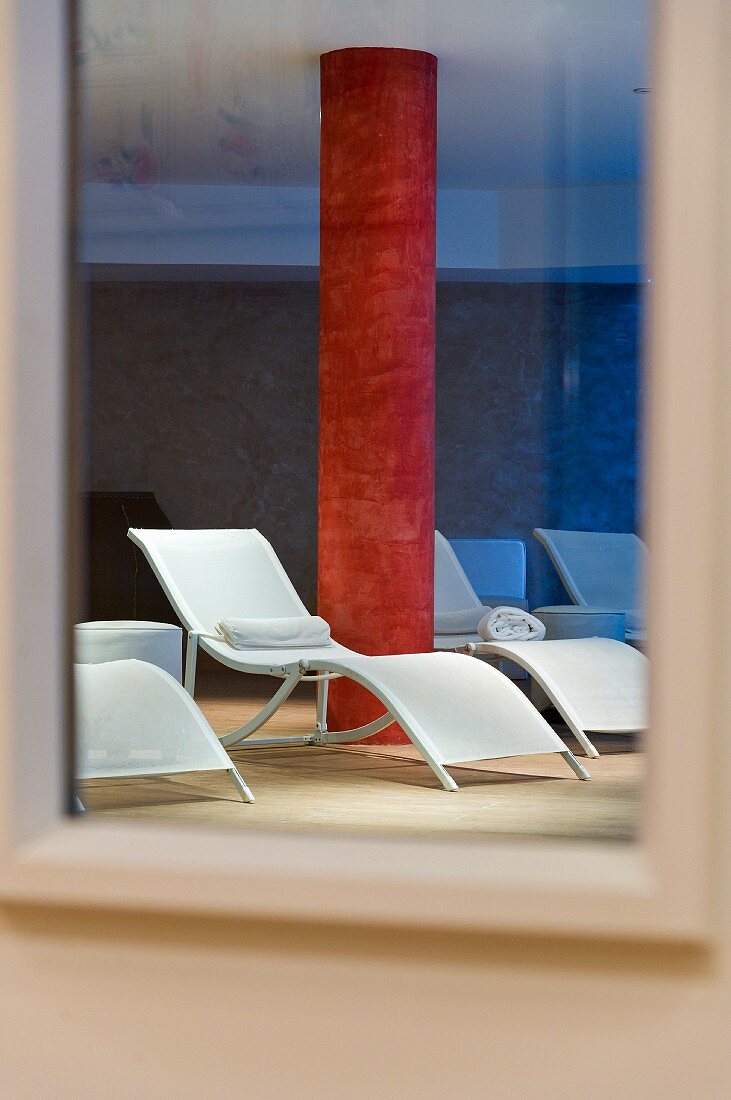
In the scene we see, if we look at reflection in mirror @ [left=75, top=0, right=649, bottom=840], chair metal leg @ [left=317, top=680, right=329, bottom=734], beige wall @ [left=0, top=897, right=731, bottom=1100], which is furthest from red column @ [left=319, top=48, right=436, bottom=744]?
beige wall @ [left=0, top=897, right=731, bottom=1100]

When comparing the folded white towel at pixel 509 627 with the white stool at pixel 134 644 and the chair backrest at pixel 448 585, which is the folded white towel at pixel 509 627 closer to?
the chair backrest at pixel 448 585

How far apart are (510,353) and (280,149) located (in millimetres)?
1418

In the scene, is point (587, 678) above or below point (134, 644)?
below

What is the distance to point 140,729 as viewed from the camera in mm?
3080

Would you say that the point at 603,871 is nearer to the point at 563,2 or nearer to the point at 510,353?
the point at 563,2

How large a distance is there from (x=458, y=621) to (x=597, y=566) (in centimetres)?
72

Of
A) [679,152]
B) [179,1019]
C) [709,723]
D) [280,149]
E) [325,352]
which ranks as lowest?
[179,1019]

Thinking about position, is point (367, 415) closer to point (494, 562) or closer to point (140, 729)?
point (140, 729)

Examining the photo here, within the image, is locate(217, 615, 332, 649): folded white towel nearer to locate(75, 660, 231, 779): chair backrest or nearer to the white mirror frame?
locate(75, 660, 231, 779): chair backrest

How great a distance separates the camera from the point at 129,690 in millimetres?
3158

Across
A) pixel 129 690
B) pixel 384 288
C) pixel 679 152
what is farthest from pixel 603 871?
pixel 384 288

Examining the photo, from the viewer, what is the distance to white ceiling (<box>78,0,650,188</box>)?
4777 millimetres

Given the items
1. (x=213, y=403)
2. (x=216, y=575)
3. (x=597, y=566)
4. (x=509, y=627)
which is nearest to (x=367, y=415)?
(x=216, y=575)

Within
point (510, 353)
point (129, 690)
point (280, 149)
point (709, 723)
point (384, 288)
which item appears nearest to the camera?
point (709, 723)
